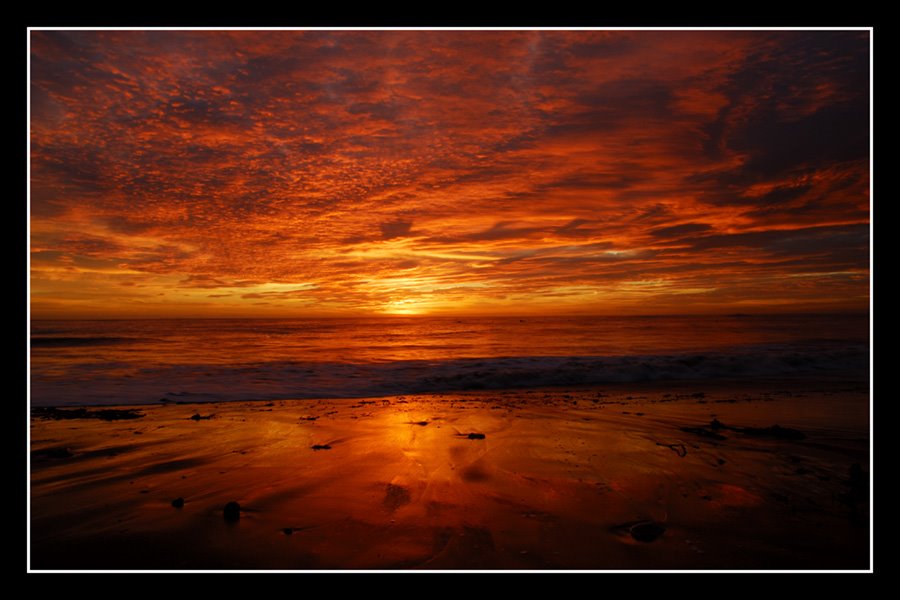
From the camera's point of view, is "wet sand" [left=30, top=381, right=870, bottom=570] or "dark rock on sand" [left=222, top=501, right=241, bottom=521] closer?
"wet sand" [left=30, top=381, right=870, bottom=570]

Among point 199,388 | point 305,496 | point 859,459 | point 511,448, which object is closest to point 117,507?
point 305,496

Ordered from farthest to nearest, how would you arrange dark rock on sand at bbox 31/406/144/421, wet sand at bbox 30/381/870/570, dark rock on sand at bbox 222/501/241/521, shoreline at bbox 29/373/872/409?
1. shoreline at bbox 29/373/872/409
2. dark rock on sand at bbox 31/406/144/421
3. dark rock on sand at bbox 222/501/241/521
4. wet sand at bbox 30/381/870/570

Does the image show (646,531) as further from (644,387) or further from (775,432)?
(644,387)

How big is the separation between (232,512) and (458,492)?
229 centimetres

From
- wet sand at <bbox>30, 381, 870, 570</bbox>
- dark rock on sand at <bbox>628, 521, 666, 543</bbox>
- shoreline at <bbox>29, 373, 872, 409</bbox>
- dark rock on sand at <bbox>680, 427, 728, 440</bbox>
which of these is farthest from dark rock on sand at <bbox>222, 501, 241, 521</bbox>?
shoreline at <bbox>29, 373, 872, 409</bbox>

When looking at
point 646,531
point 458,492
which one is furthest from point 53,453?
point 646,531

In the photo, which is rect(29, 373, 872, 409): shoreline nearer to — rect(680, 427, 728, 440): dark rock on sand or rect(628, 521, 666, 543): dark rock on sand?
rect(680, 427, 728, 440): dark rock on sand

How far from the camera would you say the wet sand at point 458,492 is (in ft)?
13.1

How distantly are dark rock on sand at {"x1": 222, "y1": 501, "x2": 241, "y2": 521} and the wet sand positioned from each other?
0.34 ft

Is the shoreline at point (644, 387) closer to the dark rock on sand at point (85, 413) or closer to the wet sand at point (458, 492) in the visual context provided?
the dark rock on sand at point (85, 413)

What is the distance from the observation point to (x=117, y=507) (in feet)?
16.3

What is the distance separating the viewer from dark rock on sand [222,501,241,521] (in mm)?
4637

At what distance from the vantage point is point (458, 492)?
5.30 metres

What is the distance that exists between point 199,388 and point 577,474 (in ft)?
41.1
